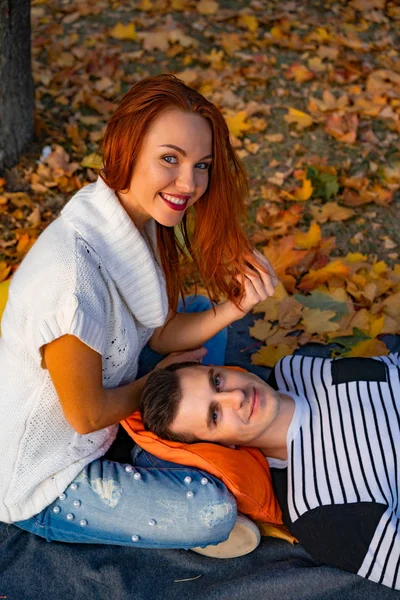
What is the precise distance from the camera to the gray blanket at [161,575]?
8.12 ft

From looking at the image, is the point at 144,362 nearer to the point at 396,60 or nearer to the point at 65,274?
the point at 65,274

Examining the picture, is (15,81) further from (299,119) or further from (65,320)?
(65,320)

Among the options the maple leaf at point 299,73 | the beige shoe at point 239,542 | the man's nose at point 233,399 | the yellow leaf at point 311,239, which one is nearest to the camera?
the man's nose at point 233,399

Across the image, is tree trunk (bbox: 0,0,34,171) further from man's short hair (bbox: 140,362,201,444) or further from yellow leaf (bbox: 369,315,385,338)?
yellow leaf (bbox: 369,315,385,338)

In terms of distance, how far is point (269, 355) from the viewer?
3424 mm

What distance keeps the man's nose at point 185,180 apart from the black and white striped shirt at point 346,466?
3.31 ft

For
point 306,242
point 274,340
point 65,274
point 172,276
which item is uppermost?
point 65,274

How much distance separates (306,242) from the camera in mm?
4027

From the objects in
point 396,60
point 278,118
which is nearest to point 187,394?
point 278,118

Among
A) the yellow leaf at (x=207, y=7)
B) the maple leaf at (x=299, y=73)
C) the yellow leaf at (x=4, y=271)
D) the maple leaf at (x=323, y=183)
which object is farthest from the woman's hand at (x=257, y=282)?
the yellow leaf at (x=207, y=7)

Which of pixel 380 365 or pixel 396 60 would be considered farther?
pixel 396 60

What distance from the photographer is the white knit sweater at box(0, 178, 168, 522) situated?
211 cm

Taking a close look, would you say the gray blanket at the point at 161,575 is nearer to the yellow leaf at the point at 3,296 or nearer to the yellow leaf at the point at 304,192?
the yellow leaf at the point at 3,296

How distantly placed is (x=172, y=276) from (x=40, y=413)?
0.81 metres
